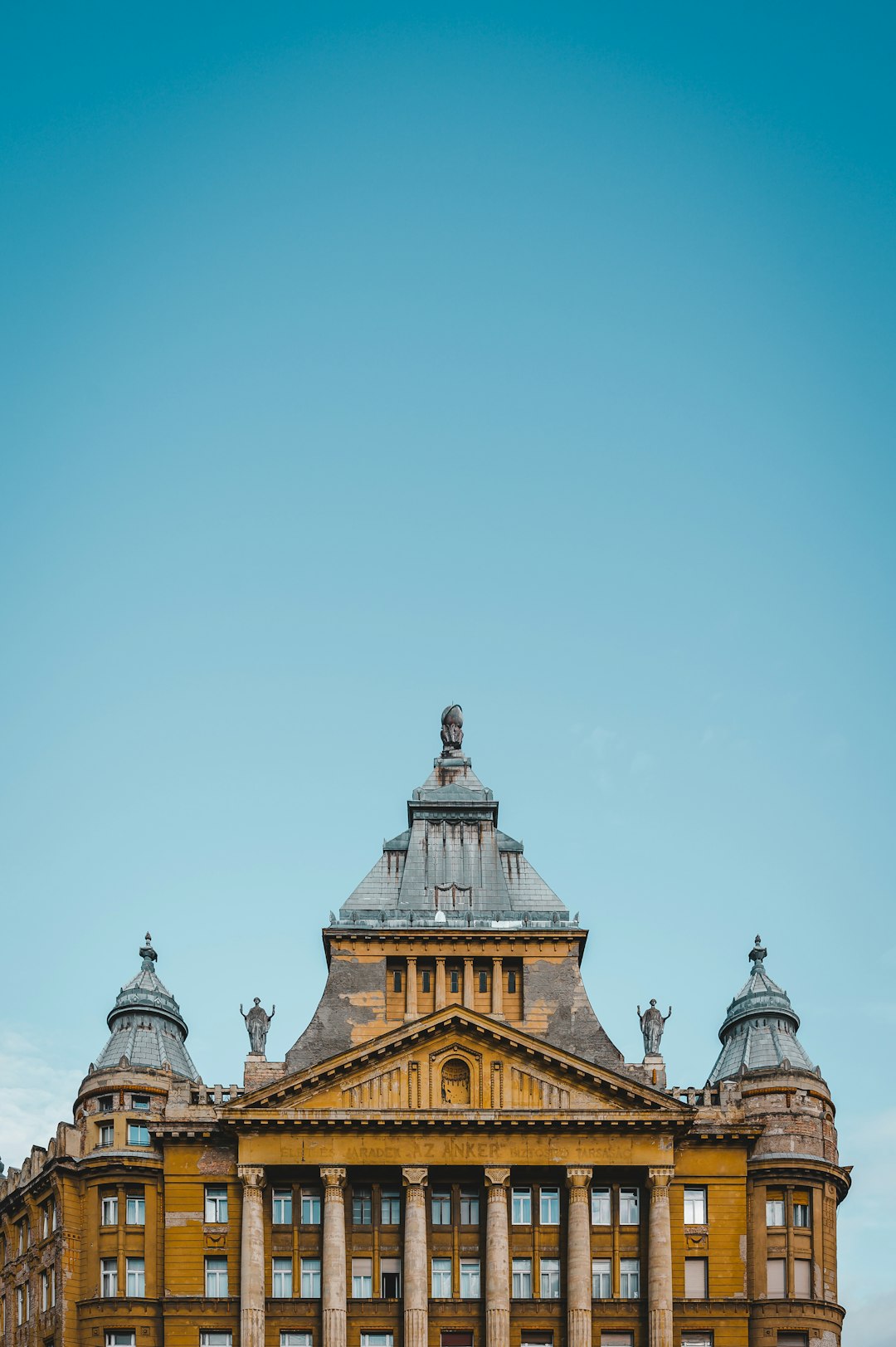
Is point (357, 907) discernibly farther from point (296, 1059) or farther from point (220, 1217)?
point (220, 1217)

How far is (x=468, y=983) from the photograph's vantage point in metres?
120

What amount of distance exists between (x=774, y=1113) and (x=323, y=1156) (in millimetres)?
21734

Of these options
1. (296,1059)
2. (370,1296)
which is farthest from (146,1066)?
(370,1296)

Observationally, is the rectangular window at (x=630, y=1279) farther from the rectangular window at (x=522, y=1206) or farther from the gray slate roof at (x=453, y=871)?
the gray slate roof at (x=453, y=871)

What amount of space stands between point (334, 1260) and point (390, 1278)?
3466 millimetres

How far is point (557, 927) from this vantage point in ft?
397

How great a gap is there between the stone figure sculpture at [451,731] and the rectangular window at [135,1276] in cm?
3287

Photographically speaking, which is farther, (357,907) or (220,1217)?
(357,907)

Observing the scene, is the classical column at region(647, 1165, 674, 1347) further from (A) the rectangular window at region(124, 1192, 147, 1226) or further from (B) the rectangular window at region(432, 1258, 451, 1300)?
(A) the rectangular window at region(124, 1192, 147, 1226)

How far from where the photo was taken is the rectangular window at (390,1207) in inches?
4481

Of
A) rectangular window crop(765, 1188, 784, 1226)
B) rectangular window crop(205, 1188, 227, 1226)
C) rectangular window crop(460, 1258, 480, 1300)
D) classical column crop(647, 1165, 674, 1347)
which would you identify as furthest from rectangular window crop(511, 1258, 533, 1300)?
rectangular window crop(205, 1188, 227, 1226)

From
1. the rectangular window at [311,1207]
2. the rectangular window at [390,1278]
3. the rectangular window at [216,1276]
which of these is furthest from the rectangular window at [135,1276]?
the rectangular window at [390,1278]

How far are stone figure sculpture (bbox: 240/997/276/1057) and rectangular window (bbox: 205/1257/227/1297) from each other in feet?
33.8

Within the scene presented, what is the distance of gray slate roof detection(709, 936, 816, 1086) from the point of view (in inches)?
4665
